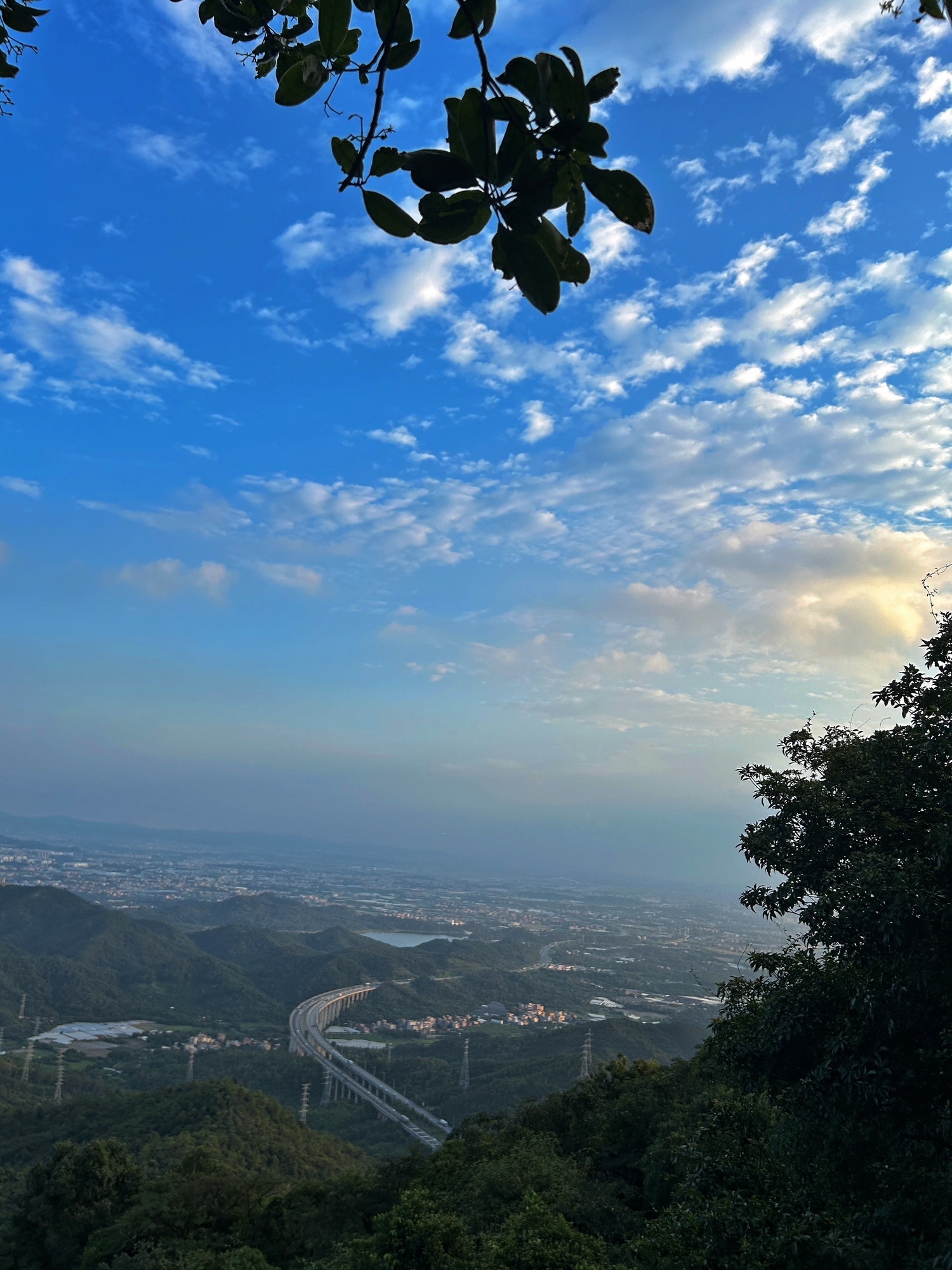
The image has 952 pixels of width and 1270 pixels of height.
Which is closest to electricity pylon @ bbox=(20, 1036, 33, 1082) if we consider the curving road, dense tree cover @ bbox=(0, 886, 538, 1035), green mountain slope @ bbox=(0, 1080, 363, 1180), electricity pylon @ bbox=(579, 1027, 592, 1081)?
dense tree cover @ bbox=(0, 886, 538, 1035)

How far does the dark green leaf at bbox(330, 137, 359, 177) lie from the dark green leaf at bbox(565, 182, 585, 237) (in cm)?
35

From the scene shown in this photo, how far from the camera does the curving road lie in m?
38.7

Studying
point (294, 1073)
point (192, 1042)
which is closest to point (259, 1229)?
point (294, 1073)

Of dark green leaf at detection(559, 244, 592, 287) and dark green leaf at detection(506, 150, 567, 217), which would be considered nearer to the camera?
dark green leaf at detection(506, 150, 567, 217)

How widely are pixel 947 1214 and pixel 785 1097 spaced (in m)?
1.25

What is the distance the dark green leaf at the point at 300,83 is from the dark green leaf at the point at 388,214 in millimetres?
303

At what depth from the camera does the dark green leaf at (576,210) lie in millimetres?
1153

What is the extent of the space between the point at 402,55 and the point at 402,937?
11650cm

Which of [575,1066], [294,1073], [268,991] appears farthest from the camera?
[268,991]

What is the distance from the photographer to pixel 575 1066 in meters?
40.2

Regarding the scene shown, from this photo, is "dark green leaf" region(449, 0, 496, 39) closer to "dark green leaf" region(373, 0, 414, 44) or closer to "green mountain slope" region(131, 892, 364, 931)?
"dark green leaf" region(373, 0, 414, 44)

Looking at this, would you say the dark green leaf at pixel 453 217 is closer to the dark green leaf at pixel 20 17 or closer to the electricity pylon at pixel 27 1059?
the dark green leaf at pixel 20 17

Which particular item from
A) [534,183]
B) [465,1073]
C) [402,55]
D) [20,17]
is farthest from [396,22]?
[465,1073]

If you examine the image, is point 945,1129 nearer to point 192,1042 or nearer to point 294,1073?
point 294,1073
